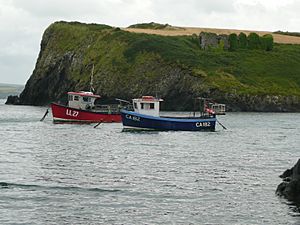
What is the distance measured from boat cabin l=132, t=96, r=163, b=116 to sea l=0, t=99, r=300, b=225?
23.9 feet

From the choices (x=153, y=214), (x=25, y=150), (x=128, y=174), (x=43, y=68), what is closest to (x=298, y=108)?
(x=43, y=68)

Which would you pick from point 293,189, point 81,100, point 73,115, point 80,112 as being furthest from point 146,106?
point 293,189

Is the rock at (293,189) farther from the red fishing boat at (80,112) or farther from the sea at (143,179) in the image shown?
the red fishing boat at (80,112)

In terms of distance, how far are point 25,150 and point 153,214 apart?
3030 centimetres

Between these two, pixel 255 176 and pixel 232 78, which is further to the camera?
pixel 232 78

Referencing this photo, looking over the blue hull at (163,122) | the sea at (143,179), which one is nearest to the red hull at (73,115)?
the blue hull at (163,122)

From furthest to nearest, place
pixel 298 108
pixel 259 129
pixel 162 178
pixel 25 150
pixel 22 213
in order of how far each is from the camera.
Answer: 1. pixel 298 108
2. pixel 259 129
3. pixel 25 150
4. pixel 162 178
5. pixel 22 213

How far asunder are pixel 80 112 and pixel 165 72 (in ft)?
203

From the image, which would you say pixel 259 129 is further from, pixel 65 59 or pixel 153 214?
pixel 65 59

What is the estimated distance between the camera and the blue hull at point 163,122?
83.2 meters

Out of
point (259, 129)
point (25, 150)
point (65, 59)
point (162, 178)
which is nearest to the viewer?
point (162, 178)

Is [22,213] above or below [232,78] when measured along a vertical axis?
below

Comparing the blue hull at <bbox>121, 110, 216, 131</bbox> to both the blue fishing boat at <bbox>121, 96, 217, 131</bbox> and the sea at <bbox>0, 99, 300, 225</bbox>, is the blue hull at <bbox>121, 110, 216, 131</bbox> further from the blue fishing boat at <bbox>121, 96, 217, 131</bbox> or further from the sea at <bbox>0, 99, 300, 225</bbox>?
the sea at <bbox>0, 99, 300, 225</bbox>

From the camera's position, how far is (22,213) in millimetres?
31781
